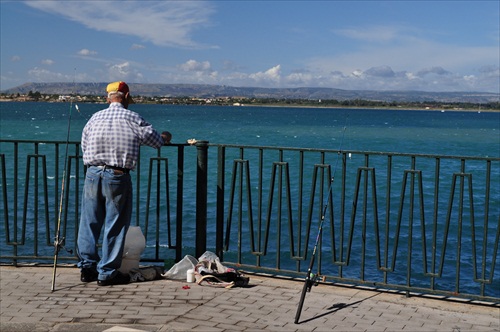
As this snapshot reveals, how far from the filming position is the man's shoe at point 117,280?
6.57 meters

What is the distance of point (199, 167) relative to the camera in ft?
24.0

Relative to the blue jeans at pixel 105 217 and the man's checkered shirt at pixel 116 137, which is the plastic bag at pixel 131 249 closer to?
the blue jeans at pixel 105 217

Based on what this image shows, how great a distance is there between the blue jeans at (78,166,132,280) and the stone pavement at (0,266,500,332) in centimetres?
22

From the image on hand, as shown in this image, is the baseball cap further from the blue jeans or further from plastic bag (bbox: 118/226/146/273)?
plastic bag (bbox: 118/226/146/273)

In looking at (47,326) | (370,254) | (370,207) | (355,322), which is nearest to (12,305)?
(47,326)

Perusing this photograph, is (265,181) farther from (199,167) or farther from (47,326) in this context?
(47,326)

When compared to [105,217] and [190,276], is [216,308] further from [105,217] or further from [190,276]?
[105,217]

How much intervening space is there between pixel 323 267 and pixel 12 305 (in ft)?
32.7

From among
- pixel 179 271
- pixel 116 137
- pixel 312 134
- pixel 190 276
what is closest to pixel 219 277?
pixel 190 276

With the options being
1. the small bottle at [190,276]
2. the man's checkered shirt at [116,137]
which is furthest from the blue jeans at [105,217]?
the small bottle at [190,276]

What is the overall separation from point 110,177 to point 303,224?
14314mm

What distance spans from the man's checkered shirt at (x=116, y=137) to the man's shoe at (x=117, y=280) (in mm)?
1005

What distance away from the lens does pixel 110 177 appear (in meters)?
6.50

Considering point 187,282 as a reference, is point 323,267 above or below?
below
